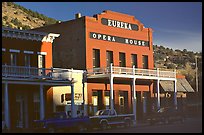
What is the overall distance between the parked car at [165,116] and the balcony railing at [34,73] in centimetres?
735

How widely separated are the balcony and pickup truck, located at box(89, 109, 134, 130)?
254 inches

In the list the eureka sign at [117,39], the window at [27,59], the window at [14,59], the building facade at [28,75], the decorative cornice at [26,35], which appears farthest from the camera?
the eureka sign at [117,39]

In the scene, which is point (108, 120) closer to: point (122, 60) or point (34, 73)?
point (34, 73)

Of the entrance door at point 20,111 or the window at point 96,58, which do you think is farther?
the window at point 96,58

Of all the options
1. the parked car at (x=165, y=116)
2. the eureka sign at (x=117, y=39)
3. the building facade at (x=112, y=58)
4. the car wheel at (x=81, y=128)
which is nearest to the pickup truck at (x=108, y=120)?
the car wheel at (x=81, y=128)

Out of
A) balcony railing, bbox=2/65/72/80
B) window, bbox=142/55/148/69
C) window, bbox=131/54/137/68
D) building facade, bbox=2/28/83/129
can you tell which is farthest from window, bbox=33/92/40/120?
window, bbox=142/55/148/69

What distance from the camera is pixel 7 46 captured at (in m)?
32.3

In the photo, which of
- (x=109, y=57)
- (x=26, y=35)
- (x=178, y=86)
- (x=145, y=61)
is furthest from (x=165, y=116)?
(x=178, y=86)

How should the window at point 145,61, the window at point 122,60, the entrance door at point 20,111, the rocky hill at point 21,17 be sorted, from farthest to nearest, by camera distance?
the rocky hill at point 21,17 < the window at point 145,61 < the window at point 122,60 < the entrance door at point 20,111

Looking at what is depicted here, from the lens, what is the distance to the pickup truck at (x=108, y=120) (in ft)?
97.2

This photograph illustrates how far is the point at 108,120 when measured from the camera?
30.5 metres

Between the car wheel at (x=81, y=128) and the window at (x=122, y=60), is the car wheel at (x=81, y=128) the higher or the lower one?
the lower one

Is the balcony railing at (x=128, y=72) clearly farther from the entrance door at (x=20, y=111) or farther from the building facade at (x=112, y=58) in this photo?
the entrance door at (x=20, y=111)

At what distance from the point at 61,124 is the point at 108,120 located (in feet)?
14.6
